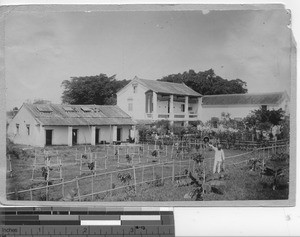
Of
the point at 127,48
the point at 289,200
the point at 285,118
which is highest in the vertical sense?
the point at 127,48

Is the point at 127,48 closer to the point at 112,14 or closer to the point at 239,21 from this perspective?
the point at 112,14

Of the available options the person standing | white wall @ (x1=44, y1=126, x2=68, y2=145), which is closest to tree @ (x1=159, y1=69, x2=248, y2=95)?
the person standing

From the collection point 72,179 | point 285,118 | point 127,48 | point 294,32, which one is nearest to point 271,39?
point 294,32

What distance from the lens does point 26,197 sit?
75 cm

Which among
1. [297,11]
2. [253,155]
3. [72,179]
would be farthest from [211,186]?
[297,11]

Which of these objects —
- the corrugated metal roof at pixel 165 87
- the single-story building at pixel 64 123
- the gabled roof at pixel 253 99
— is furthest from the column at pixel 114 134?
the gabled roof at pixel 253 99

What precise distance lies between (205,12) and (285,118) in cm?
26

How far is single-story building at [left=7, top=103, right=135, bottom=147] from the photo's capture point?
29.3 inches

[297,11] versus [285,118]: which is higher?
[297,11]

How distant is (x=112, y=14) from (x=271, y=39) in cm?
31

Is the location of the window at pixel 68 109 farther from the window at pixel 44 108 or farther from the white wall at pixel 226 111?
the white wall at pixel 226 111

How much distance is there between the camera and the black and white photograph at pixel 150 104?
0.73 m

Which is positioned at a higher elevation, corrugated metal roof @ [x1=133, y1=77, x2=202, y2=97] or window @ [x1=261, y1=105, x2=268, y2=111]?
corrugated metal roof @ [x1=133, y1=77, x2=202, y2=97]

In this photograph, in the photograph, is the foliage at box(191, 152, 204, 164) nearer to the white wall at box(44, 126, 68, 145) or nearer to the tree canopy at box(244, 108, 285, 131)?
the tree canopy at box(244, 108, 285, 131)
